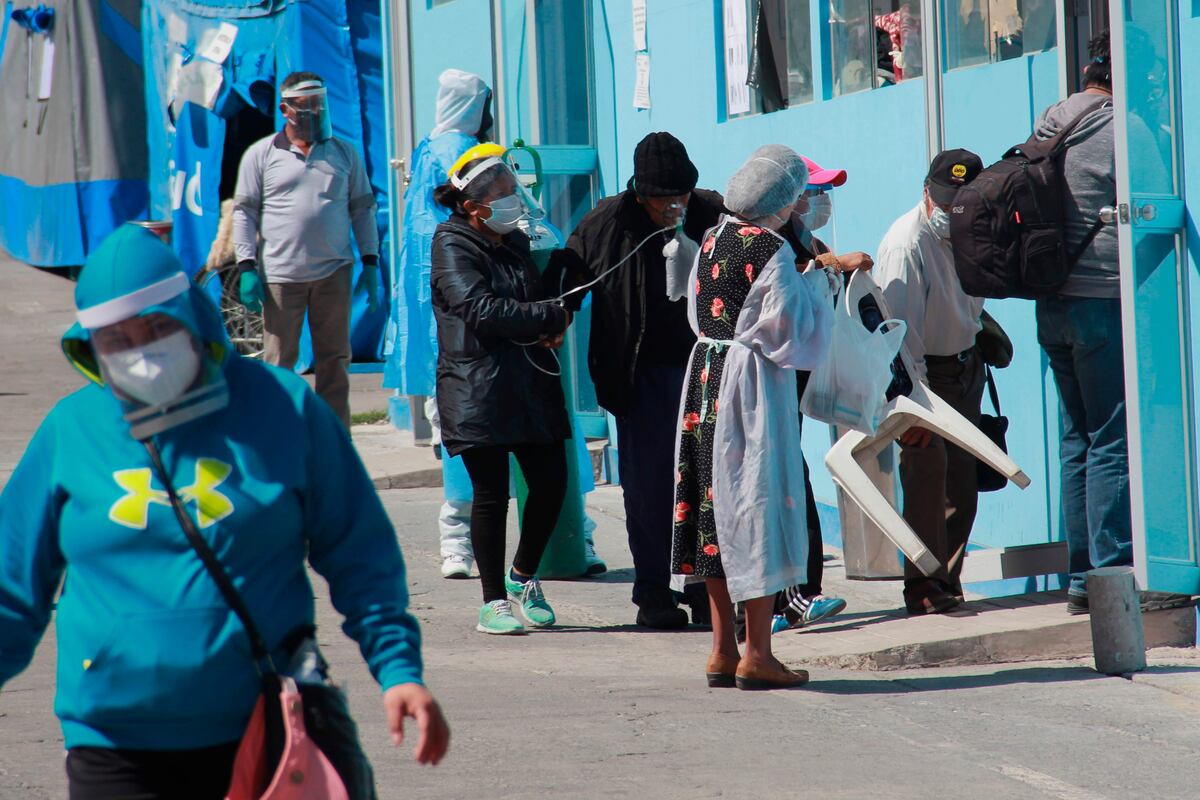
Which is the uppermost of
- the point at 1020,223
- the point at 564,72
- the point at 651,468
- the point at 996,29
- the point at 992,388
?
the point at 564,72

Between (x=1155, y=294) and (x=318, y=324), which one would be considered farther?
(x=318, y=324)

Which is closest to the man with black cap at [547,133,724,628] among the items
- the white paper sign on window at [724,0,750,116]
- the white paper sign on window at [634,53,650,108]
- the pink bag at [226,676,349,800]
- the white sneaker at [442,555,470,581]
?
the white sneaker at [442,555,470,581]

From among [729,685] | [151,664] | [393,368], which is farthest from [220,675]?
[393,368]

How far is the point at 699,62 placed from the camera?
943 cm

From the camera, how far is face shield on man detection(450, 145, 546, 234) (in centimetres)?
644

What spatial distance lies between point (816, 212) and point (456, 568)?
2.30 metres

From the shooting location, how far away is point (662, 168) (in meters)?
6.39

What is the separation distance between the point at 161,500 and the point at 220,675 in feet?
0.93

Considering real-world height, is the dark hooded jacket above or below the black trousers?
above

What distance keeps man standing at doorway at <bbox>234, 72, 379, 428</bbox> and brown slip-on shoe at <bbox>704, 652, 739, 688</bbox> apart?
4.36m

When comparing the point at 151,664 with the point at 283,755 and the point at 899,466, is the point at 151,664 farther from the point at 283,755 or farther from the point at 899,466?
the point at 899,466

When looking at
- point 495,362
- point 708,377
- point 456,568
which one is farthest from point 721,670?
point 456,568

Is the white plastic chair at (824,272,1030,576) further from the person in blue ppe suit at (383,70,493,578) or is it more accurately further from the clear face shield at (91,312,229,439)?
the clear face shield at (91,312,229,439)

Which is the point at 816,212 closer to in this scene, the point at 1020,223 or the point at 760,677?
the point at 1020,223
